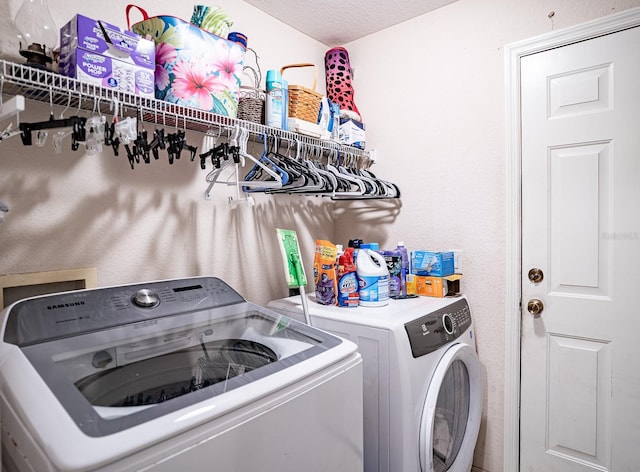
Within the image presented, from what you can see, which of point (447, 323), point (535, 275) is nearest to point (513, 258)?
point (535, 275)

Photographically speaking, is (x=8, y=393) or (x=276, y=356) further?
(x=276, y=356)

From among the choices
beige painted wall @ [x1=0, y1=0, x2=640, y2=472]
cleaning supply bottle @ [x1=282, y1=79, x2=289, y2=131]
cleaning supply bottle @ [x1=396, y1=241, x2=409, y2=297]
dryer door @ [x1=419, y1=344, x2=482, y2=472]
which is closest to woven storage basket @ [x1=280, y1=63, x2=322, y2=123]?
cleaning supply bottle @ [x1=282, y1=79, x2=289, y2=131]

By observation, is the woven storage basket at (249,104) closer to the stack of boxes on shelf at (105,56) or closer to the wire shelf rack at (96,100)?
the wire shelf rack at (96,100)

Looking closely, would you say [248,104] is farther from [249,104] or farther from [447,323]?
[447,323]

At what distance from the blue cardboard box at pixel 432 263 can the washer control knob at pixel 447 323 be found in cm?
28

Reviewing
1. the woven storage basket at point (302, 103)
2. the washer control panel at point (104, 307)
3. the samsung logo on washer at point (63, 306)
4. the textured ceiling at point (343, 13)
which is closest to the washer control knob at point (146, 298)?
the washer control panel at point (104, 307)

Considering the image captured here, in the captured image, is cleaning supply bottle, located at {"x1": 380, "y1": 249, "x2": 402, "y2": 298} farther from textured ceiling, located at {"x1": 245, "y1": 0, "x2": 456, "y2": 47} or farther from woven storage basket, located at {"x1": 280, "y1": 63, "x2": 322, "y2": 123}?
textured ceiling, located at {"x1": 245, "y1": 0, "x2": 456, "y2": 47}

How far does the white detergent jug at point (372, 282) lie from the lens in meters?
1.76

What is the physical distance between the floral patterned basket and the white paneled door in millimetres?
1482

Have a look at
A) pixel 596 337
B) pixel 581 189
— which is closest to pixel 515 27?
pixel 581 189

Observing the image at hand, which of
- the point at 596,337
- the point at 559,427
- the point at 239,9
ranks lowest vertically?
the point at 559,427

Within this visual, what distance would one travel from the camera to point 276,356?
1.14 m

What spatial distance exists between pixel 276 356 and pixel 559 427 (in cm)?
159

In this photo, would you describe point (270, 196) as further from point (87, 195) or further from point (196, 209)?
point (87, 195)
